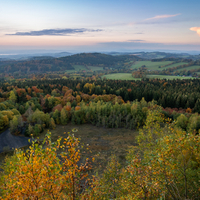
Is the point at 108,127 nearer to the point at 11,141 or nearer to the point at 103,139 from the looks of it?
the point at 103,139

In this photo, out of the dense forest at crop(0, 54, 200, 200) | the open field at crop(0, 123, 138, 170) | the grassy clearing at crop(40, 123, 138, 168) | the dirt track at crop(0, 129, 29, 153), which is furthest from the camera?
the dirt track at crop(0, 129, 29, 153)

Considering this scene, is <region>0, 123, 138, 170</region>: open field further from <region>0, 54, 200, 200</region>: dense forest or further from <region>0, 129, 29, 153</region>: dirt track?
<region>0, 129, 29, 153</region>: dirt track

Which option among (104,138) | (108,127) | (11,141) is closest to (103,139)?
(104,138)

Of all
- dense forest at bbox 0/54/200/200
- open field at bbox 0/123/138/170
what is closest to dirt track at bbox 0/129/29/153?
dense forest at bbox 0/54/200/200

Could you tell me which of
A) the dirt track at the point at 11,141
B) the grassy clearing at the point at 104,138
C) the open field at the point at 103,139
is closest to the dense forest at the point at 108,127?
the open field at the point at 103,139

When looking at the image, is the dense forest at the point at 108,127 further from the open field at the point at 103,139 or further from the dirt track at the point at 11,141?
the dirt track at the point at 11,141

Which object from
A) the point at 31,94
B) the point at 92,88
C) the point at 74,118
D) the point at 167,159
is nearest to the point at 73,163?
the point at 167,159
